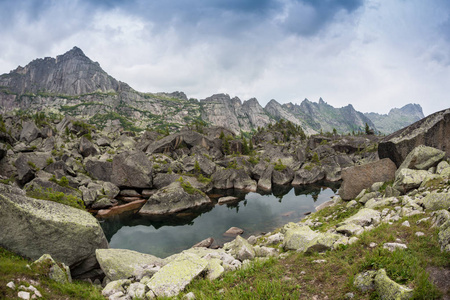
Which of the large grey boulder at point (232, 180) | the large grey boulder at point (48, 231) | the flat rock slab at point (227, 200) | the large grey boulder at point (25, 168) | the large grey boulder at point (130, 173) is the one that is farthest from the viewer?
the large grey boulder at point (232, 180)

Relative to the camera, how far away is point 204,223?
39250 mm

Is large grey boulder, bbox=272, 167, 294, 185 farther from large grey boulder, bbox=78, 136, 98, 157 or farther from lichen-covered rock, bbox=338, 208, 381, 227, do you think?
large grey boulder, bbox=78, 136, 98, 157

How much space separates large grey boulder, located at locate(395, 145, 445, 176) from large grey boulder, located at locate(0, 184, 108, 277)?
2779 centimetres

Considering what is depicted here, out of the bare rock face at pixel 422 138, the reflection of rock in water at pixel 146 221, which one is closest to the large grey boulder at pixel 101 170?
the reflection of rock in water at pixel 146 221

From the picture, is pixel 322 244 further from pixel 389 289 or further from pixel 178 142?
pixel 178 142

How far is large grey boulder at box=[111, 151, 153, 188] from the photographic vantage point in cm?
5572

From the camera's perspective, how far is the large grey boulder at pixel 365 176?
22.5 meters

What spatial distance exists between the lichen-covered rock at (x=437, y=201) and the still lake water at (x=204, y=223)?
2369cm

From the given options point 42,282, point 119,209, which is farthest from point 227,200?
point 42,282

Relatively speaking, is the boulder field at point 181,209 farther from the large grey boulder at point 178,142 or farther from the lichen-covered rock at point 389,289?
the large grey boulder at point 178,142

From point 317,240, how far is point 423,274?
4.97 meters

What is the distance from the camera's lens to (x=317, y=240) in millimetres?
11039

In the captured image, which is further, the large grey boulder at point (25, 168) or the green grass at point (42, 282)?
the large grey boulder at point (25, 168)

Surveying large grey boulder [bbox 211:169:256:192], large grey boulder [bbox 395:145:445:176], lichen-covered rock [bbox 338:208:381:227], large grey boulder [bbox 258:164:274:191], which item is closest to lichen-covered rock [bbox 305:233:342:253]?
lichen-covered rock [bbox 338:208:381:227]
